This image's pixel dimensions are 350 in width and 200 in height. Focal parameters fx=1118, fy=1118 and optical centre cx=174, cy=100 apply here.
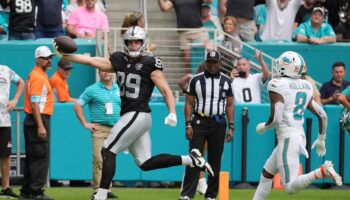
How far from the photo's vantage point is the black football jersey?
12.8 meters

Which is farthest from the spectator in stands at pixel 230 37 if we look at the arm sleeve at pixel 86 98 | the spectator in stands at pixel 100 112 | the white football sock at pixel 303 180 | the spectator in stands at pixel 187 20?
the white football sock at pixel 303 180

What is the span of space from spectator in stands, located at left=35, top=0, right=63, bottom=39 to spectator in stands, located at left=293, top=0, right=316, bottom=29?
4.22 meters

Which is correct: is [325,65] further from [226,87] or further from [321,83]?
[226,87]

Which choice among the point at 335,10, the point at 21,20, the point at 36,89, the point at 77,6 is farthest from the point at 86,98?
the point at 335,10

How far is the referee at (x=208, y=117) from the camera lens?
565 inches

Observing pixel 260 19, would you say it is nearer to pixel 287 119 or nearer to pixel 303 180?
pixel 287 119

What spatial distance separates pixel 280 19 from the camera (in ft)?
63.0

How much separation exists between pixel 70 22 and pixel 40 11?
52cm

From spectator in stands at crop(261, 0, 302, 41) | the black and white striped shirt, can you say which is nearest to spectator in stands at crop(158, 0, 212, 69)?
spectator in stands at crop(261, 0, 302, 41)

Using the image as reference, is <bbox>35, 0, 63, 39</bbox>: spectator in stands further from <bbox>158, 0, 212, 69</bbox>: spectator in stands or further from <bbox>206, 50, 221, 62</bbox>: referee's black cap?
<bbox>206, 50, 221, 62</bbox>: referee's black cap

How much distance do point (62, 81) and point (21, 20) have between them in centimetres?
160

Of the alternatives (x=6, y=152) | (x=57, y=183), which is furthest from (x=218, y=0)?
(x=6, y=152)

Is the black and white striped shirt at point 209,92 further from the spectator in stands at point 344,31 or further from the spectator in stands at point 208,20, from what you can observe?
the spectator in stands at point 344,31

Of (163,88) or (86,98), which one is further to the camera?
(86,98)
